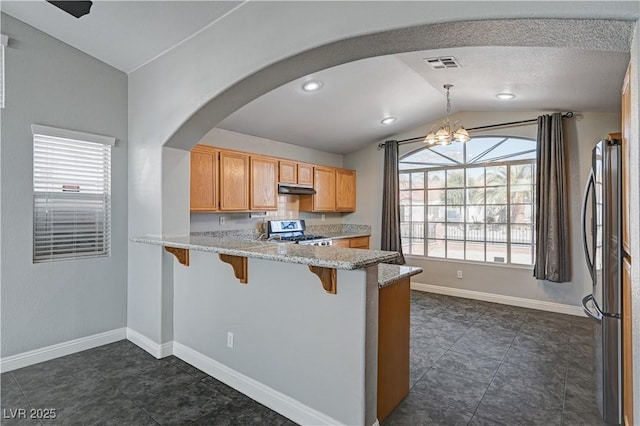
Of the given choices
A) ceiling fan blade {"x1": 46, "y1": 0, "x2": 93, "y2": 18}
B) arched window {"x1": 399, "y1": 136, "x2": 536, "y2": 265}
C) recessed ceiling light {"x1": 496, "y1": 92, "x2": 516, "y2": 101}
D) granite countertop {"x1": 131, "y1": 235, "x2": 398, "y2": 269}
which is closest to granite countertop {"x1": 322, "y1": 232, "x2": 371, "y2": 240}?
arched window {"x1": 399, "y1": 136, "x2": 536, "y2": 265}

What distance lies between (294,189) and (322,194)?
2.48 ft

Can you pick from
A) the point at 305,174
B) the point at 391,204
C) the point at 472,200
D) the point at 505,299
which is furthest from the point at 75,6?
the point at 505,299

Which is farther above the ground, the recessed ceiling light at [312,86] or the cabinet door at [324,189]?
the recessed ceiling light at [312,86]

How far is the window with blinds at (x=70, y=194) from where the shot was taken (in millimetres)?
2941

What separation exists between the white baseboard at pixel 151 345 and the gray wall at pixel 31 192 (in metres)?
0.24

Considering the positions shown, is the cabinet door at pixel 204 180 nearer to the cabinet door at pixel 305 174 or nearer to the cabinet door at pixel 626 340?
the cabinet door at pixel 305 174

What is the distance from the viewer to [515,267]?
481 cm

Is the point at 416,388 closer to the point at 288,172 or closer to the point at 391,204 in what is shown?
the point at 288,172

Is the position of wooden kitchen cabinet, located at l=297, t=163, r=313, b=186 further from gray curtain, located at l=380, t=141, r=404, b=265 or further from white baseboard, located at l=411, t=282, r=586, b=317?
white baseboard, located at l=411, t=282, r=586, b=317

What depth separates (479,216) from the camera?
5176 millimetres

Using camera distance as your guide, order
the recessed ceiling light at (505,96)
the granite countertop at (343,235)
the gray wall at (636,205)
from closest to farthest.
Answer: the gray wall at (636,205) → the recessed ceiling light at (505,96) → the granite countertop at (343,235)

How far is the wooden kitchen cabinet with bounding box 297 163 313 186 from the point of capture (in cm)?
532

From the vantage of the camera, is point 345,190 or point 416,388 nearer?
point 416,388

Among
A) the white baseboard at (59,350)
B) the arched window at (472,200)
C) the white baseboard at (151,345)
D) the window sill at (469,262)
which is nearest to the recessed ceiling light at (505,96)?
the arched window at (472,200)
